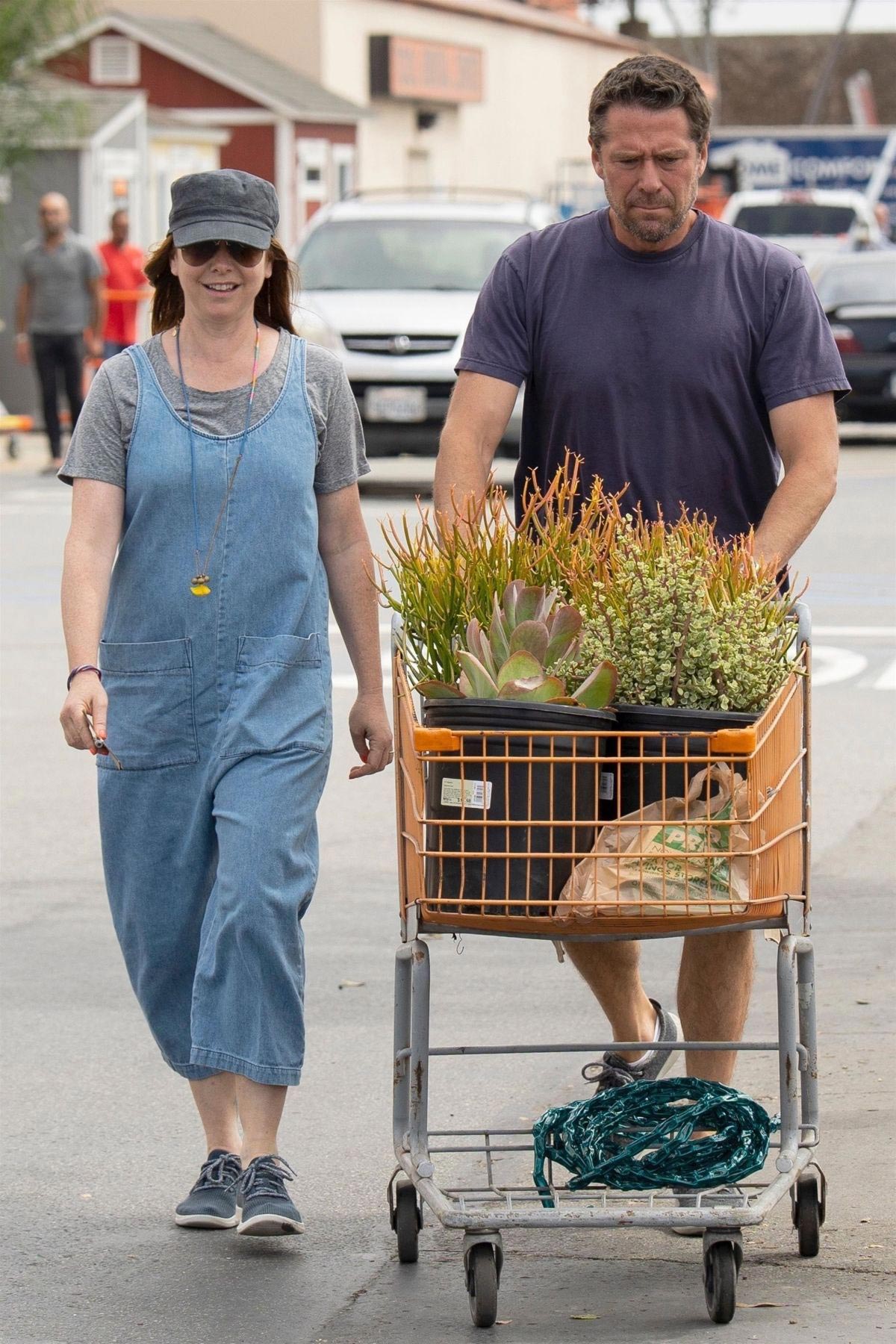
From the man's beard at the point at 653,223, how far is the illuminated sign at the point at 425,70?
39.6 m

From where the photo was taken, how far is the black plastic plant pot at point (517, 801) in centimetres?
405

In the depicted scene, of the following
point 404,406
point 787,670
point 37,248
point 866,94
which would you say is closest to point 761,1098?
point 787,670

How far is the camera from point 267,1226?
4.56 meters

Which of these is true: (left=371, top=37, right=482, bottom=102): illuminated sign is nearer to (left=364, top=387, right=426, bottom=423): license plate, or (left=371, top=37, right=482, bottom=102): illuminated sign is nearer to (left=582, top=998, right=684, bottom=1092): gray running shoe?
(left=364, top=387, right=426, bottom=423): license plate

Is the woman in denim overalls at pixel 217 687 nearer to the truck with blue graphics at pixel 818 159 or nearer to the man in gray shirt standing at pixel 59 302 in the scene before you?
the man in gray shirt standing at pixel 59 302

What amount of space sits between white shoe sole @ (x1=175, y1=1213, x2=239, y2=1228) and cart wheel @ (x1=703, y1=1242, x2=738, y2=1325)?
1047 mm

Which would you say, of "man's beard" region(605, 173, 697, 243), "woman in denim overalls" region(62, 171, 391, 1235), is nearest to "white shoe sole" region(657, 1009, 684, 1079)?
"woman in denim overalls" region(62, 171, 391, 1235)

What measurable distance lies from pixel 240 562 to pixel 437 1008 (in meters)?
2.05

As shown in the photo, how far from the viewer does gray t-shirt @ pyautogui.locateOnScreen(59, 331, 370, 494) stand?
4.69m

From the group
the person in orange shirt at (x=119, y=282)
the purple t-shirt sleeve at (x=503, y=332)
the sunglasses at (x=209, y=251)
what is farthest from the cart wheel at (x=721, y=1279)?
the person in orange shirt at (x=119, y=282)

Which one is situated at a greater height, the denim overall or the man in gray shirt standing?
the denim overall

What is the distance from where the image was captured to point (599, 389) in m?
4.83

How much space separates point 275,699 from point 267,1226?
97cm

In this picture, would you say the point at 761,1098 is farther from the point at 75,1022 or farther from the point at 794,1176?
the point at 75,1022
